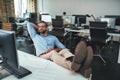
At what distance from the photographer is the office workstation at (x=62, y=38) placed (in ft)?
4.69

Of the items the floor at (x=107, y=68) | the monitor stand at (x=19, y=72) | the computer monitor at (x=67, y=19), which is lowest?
the floor at (x=107, y=68)

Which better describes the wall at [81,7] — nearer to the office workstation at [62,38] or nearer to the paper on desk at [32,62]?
the office workstation at [62,38]

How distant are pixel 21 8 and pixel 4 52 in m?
6.49

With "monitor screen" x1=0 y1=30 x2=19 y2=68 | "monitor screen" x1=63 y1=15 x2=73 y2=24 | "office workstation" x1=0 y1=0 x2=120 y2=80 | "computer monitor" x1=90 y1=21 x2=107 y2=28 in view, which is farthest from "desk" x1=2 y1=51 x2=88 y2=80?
"monitor screen" x1=63 y1=15 x2=73 y2=24

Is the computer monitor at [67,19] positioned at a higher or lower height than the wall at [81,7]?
lower

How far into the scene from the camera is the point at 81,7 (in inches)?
284

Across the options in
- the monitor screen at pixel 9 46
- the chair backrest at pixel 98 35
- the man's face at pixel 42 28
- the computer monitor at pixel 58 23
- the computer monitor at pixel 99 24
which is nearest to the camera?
the monitor screen at pixel 9 46

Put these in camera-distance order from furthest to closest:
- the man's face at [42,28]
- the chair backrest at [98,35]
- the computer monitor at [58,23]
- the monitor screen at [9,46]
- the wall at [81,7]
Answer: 1. the wall at [81,7]
2. the computer monitor at [58,23]
3. the chair backrest at [98,35]
4. the man's face at [42,28]
5. the monitor screen at [9,46]

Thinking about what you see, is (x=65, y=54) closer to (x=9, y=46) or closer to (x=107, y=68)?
(x=9, y=46)

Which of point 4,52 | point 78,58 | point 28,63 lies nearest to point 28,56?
point 28,63

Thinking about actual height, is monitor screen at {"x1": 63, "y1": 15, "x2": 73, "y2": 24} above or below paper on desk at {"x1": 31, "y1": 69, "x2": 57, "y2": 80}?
above

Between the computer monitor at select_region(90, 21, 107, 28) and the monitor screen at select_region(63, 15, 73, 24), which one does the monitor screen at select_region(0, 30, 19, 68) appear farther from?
the monitor screen at select_region(63, 15, 73, 24)

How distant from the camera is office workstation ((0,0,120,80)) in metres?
1.43

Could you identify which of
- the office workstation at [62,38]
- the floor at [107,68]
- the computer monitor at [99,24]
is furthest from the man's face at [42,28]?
the computer monitor at [99,24]
